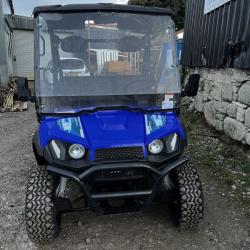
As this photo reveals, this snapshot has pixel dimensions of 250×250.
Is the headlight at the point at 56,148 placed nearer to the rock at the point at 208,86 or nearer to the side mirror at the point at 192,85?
the side mirror at the point at 192,85

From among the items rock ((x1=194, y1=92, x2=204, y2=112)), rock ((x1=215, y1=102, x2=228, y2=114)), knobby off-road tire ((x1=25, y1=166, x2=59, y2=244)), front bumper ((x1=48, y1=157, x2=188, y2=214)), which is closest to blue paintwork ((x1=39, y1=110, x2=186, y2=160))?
front bumper ((x1=48, y1=157, x2=188, y2=214))

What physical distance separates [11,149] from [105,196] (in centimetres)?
391

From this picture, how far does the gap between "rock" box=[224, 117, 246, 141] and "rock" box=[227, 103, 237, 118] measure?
85 mm

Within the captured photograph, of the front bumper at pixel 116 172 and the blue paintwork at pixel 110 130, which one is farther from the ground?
the blue paintwork at pixel 110 130

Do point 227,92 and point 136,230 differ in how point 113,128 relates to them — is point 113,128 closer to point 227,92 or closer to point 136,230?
point 136,230

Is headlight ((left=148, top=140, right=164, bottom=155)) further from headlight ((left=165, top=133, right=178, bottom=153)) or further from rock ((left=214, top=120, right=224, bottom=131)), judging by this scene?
rock ((left=214, top=120, right=224, bottom=131))

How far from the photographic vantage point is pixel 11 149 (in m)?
6.50

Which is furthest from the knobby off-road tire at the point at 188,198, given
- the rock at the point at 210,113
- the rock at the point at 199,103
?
the rock at the point at 199,103

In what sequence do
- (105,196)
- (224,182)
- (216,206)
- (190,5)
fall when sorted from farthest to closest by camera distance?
(190,5)
(224,182)
(216,206)
(105,196)

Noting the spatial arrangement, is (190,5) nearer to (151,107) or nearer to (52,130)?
(151,107)

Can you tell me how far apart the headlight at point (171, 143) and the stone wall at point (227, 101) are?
2.64m

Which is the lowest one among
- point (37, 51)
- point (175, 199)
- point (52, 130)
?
point (175, 199)

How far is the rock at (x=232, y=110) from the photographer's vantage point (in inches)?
242

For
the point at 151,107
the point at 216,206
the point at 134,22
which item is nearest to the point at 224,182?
the point at 216,206
